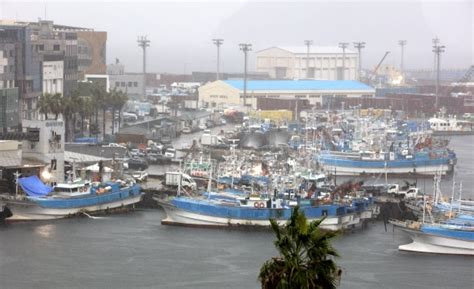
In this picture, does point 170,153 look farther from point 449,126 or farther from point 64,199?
point 449,126

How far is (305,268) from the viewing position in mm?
4570

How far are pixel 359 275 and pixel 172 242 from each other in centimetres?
160

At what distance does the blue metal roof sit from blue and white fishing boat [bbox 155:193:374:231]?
35.3ft

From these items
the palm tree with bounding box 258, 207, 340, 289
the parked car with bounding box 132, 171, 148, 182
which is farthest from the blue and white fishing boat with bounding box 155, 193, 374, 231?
the palm tree with bounding box 258, 207, 340, 289

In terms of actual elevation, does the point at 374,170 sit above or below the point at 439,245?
above

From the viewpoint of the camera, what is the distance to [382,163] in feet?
44.9

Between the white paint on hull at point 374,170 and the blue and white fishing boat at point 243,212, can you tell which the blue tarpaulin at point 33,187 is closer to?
the blue and white fishing boat at point 243,212

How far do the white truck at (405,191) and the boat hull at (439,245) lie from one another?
1.89 metres

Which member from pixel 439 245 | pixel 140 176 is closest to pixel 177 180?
pixel 140 176

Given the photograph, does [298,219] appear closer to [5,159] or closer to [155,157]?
[5,159]

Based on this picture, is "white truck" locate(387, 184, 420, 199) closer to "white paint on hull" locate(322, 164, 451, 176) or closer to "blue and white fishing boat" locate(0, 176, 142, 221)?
"white paint on hull" locate(322, 164, 451, 176)

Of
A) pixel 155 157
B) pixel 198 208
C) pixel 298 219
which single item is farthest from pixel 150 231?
pixel 298 219

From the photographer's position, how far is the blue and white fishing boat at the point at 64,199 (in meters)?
9.95

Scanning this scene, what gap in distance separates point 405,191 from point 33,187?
326 cm
